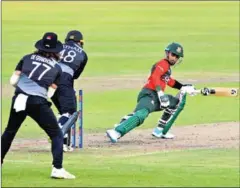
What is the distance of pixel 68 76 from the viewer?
1664 centimetres

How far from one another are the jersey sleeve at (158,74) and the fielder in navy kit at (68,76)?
1.44 meters

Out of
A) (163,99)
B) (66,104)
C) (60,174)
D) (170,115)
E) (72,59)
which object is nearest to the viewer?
(60,174)

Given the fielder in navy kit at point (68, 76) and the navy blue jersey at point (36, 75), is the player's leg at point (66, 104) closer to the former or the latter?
the fielder in navy kit at point (68, 76)

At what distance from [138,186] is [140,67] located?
19.9m

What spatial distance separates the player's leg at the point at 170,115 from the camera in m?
18.3

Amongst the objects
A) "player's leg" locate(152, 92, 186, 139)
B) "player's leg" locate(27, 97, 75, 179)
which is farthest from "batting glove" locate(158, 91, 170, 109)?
"player's leg" locate(27, 97, 75, 179)

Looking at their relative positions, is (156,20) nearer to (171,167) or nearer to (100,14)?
(100,14)

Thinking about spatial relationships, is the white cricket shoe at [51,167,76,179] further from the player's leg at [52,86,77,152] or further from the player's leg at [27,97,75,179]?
the player's leg at [52,86,77,152]

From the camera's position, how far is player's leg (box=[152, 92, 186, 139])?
59.9 ft

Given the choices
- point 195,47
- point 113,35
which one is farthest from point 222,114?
point 113,35

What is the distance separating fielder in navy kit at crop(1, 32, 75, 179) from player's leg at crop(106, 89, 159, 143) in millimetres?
4255

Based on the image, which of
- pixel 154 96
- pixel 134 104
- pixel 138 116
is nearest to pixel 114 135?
pixel 138 116

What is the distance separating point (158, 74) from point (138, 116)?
844 mm

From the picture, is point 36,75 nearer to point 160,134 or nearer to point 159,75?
point 159,75
